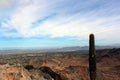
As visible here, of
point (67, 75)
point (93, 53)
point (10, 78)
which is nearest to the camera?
point (93, 53)

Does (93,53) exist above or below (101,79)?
above

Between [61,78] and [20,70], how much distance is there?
26.7 feet

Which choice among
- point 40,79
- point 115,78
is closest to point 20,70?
point 40,79

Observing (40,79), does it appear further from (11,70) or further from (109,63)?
(109,63)

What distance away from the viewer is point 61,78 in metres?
31.2

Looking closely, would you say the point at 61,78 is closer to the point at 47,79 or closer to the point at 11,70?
the point at 47,79

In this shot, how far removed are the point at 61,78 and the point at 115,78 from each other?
11.2 m

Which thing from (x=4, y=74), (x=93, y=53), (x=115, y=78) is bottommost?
(x=115, y=78)

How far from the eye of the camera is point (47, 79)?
89.0 feet

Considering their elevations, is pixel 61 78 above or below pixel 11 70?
below

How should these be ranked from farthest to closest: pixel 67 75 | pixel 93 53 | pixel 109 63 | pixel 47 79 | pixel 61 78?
1. pixel 109 63
2. pixel 67 75
3. pixel 61 78
4. pixel 47 79
5. pixel 93 53

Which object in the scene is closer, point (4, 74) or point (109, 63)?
point (4, 74)

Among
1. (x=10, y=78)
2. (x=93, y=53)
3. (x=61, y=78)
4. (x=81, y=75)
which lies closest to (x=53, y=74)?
(x=61, y=78)

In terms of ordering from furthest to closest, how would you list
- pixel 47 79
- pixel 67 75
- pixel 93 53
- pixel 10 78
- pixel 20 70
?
1. pixel 67 75
2. pixel 47 79
3. pixel 20 70
4. pixel 10 78
5. pixel 93 53
